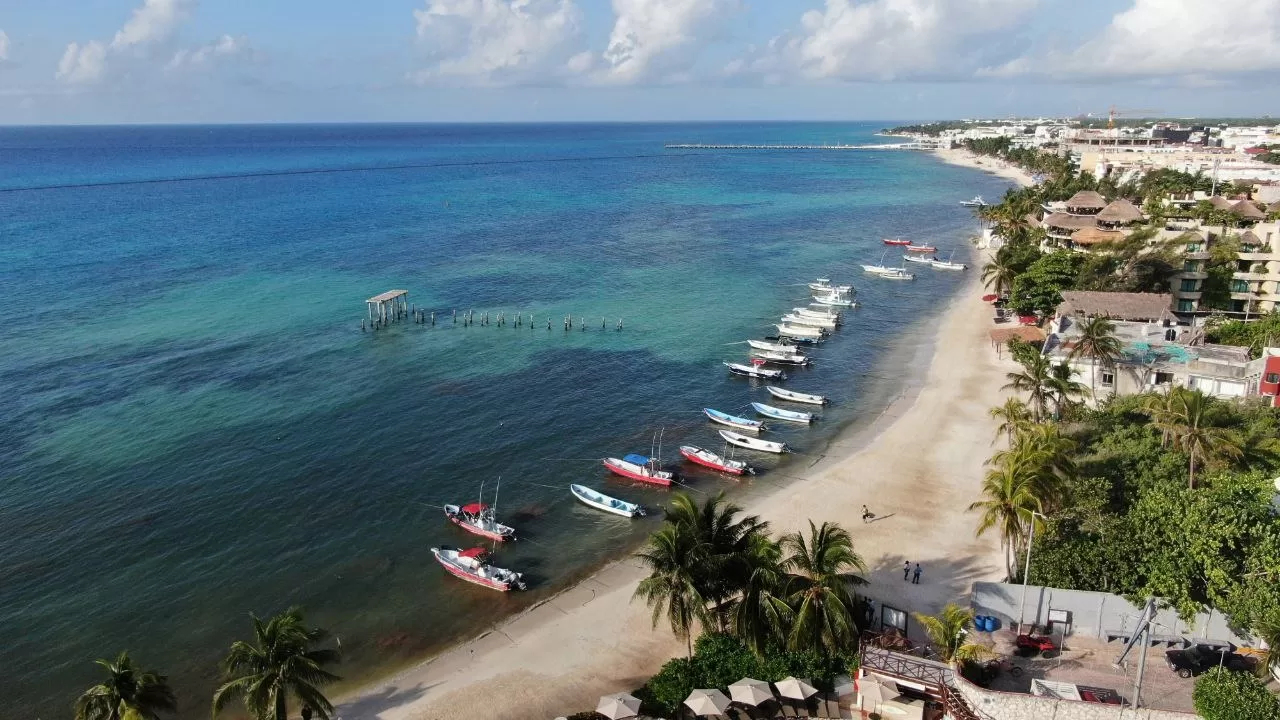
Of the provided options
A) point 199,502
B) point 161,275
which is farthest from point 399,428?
point 161,275

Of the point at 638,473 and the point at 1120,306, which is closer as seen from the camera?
the point at 638,473

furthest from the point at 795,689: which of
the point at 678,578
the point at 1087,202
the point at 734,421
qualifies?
the point at 1087,202

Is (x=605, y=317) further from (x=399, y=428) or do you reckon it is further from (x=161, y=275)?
(x=161, y=275)

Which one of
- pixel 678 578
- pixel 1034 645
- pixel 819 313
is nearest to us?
pixel 678 578

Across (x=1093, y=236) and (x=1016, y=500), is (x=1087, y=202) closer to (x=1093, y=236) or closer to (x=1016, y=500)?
(x=1093, y=236)

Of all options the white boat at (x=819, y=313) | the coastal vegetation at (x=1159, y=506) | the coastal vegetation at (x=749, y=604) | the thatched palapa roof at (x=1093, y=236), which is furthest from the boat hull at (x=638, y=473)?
the thatched palapa roof at (x=1093, y=236)

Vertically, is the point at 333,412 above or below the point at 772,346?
below
